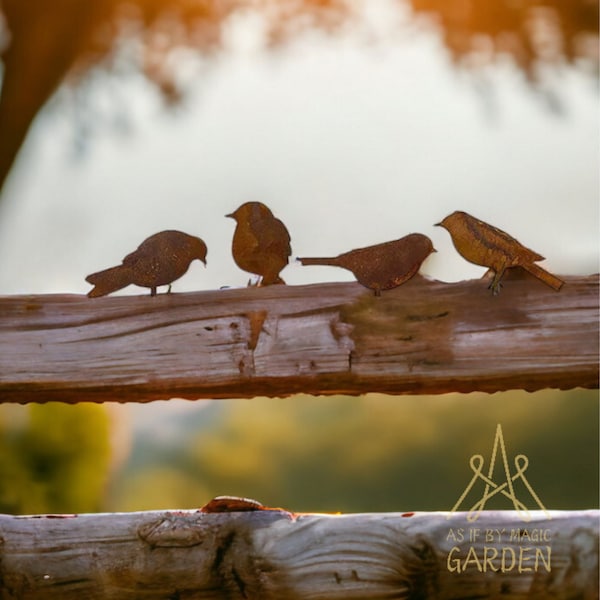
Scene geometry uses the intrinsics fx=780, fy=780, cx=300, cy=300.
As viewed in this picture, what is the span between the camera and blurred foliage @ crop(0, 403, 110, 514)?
3.32 meters

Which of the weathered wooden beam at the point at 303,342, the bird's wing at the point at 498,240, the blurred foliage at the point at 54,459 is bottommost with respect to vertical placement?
the blurred foliage at the point at 54,459

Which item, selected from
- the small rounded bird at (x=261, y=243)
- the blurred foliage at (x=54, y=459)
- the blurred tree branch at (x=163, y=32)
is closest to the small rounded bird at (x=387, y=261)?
the small rounded bird at (x=261, y=243)

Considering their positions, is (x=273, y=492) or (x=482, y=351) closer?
(x=482, y=351)

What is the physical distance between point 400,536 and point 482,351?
1.15 feet

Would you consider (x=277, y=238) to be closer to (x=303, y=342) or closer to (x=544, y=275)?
(x=303, y=342)

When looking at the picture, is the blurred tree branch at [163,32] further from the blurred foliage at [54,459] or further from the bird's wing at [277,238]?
the bird's wing at [277,238]

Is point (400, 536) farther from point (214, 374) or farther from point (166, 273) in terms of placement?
point (166, 273)

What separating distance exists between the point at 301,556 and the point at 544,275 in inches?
25.3

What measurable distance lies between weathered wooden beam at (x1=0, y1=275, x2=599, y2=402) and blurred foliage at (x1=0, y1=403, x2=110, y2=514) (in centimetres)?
202

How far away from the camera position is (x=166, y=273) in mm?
1453

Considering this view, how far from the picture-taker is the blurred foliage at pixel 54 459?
332 cm

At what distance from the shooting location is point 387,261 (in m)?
1.39

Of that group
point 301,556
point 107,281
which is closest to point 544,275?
point 301,556

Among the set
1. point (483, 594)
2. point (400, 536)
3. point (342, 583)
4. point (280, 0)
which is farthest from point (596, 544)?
point (280, 0)
